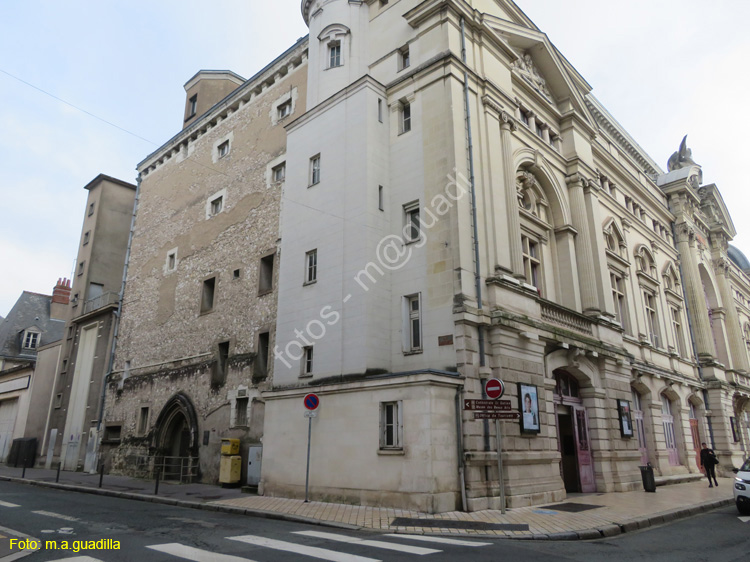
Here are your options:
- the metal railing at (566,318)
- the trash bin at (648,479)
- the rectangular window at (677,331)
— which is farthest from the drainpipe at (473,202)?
the rectangular window at (677,331)

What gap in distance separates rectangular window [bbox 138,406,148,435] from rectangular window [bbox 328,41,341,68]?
59.5 ft

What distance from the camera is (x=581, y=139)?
23.0m

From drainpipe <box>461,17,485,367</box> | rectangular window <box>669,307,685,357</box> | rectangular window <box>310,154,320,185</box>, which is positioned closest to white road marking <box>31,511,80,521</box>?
drainpipe <box>461,17,485,367</box>

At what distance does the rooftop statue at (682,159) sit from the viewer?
118ft

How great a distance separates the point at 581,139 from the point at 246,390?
58.4 feet

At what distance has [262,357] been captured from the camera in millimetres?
19812

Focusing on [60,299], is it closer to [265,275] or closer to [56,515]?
[265,275]

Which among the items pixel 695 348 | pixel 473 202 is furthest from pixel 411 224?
pixel 695 348

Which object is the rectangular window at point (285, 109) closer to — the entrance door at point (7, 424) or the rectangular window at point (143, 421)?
the rectangular window at point (143, 421)

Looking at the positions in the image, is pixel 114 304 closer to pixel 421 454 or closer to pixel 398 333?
pixel 398 333

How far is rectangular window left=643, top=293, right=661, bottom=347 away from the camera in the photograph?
1051 inches

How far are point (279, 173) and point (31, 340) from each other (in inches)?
1252

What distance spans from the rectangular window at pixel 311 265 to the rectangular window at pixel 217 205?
30.5ft

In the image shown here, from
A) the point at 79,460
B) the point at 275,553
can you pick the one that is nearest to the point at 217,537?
the point at 275,553
